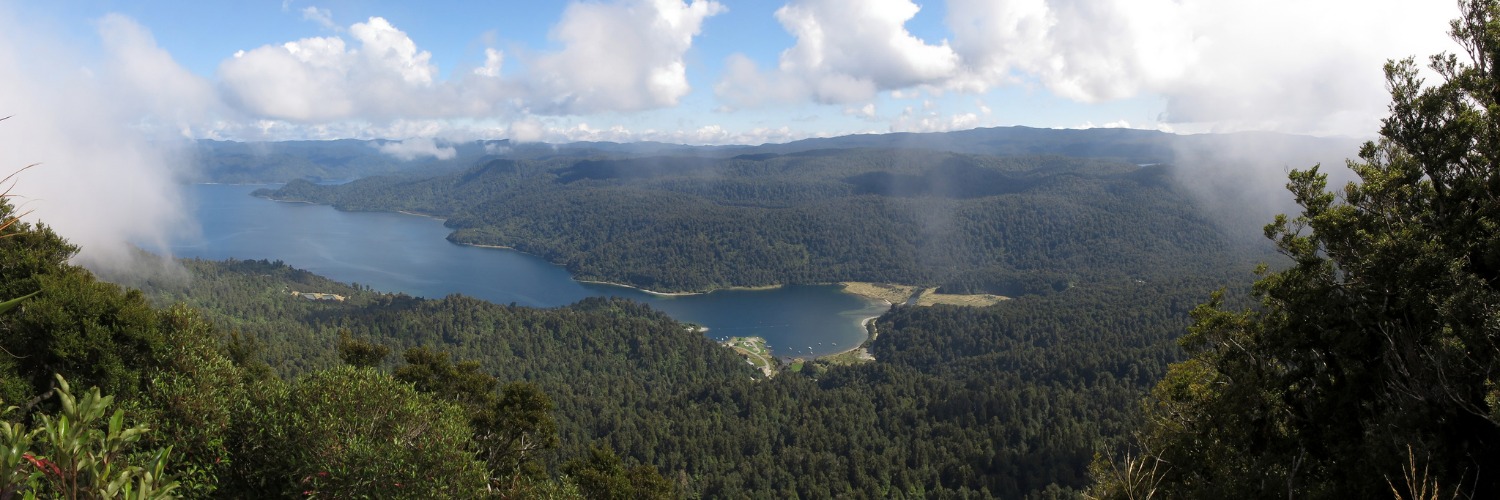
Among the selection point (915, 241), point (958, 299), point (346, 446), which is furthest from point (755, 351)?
point (915, 241)

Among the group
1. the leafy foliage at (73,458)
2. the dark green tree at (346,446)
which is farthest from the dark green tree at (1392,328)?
the dark green tree at (346,446)

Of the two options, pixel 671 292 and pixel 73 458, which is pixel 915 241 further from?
pixel 73 458

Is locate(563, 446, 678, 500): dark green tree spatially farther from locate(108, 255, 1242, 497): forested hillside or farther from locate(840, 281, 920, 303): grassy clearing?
locate(840, 281, 920, 303): grassy clearing

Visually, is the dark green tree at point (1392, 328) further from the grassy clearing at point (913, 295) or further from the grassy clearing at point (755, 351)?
the grassy clearing at point (913, 295)

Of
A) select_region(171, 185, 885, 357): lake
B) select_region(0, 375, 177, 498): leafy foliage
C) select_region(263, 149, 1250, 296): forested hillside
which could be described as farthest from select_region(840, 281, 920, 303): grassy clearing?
select_region(0, 375, 177, 498): leafy foliage

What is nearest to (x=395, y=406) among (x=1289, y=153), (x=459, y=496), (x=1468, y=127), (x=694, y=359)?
(x=459, y=496)
